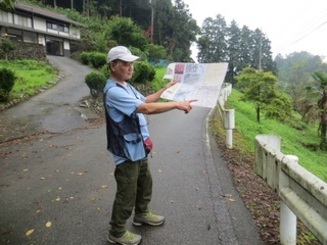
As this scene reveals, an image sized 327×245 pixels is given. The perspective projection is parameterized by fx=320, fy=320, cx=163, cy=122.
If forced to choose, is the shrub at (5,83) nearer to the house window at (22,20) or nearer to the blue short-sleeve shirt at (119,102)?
the blue short-sleeve shirt at (119,102)

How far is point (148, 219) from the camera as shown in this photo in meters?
3.95

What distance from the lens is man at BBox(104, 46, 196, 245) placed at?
124 inches

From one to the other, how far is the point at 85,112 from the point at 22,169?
774 cm

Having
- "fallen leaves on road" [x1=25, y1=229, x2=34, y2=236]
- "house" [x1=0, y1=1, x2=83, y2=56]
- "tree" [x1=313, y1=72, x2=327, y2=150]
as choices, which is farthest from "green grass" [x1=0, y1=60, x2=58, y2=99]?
"tree" [x1=313, y1=72, x2=327, y2=150]

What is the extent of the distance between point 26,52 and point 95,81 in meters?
14.4

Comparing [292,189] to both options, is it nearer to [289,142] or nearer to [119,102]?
[119,102]

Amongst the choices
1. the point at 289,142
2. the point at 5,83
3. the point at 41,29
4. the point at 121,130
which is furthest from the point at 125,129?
the point at 41,29

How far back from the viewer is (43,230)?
3.91 m

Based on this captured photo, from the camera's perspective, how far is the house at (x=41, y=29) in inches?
1384

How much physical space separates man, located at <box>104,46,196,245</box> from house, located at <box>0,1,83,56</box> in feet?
113

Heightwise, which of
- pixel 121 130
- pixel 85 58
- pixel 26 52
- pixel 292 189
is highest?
pixel 26 52

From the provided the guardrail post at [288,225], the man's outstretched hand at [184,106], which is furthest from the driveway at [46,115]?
the guardrail post at [288,225]

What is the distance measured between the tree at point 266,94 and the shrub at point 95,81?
26.5 feet

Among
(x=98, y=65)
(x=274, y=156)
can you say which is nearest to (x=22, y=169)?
(x=274, y=156)
